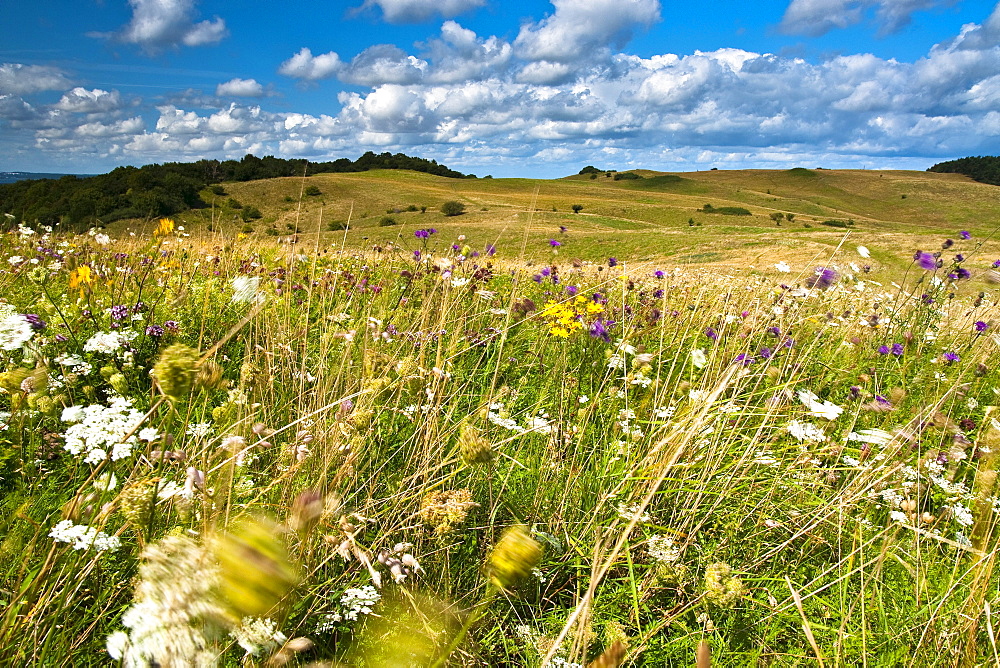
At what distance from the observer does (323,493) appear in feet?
4.71

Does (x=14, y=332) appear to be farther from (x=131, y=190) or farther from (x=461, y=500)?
(x=131, y=190)

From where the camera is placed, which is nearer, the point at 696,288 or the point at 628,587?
the point at 628,587

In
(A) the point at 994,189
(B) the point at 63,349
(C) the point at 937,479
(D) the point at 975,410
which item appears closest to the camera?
(C) the point at 937,479

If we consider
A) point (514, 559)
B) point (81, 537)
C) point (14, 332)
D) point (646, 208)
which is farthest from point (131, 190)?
point (646, 208)

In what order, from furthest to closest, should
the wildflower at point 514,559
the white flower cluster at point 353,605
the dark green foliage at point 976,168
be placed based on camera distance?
the dark green foliage at point 976,168
the white flower cluster at point 353,605
the wildflower at point 514,559

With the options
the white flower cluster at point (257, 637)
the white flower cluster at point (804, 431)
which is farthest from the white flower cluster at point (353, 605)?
the white flower cluster at point (804, 431)

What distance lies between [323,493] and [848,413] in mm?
2626

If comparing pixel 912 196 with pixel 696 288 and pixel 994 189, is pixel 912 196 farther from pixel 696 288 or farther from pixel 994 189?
pixel 696 288

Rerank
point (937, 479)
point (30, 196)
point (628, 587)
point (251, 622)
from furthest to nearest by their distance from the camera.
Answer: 1. point (30, 196)
2. point (937, 479)
3. point (628, 587)
4. point (251, 622)

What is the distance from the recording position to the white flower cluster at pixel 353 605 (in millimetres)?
1317

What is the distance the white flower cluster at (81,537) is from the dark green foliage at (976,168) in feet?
412

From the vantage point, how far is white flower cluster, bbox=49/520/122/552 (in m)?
1.10

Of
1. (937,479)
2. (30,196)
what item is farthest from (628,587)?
(30,196)

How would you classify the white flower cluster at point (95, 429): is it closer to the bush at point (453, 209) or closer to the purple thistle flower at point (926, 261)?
the purple thistle flower at point (926, 261)
